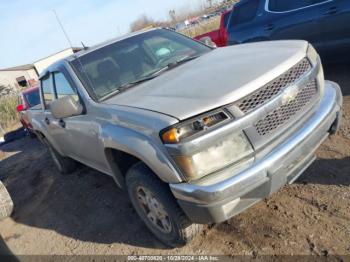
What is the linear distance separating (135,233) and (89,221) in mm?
838

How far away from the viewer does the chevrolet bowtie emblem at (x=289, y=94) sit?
2.66 metres

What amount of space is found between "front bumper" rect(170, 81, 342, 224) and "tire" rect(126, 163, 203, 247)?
0.25 metres

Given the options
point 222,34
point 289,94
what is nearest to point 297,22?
point 222,34

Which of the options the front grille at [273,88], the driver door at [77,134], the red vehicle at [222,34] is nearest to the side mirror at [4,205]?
the driver door at [77,134]

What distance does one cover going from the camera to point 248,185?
7.95ft

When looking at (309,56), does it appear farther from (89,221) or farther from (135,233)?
(89,221)

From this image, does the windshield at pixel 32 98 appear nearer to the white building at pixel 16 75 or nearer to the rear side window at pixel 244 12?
the rear side window at pixel 244 12

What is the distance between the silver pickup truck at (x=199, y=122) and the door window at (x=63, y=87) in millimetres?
38

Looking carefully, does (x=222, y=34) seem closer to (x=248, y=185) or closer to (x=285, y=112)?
(x=285, y=112)

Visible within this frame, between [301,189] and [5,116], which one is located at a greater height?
[301,189]

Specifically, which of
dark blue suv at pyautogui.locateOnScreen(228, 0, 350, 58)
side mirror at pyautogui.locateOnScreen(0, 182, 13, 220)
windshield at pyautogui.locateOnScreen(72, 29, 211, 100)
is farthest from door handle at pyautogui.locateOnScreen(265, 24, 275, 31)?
side mirror at pyautogui.locateOnScreen(0, 182, 13, 220)

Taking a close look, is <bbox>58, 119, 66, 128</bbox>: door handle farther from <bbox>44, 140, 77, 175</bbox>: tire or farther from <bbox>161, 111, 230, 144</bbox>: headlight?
<bbox>161, 111, 230, 144</bbox>: headlight

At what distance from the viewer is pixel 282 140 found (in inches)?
104

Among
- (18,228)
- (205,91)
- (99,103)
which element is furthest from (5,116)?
(205,91)
